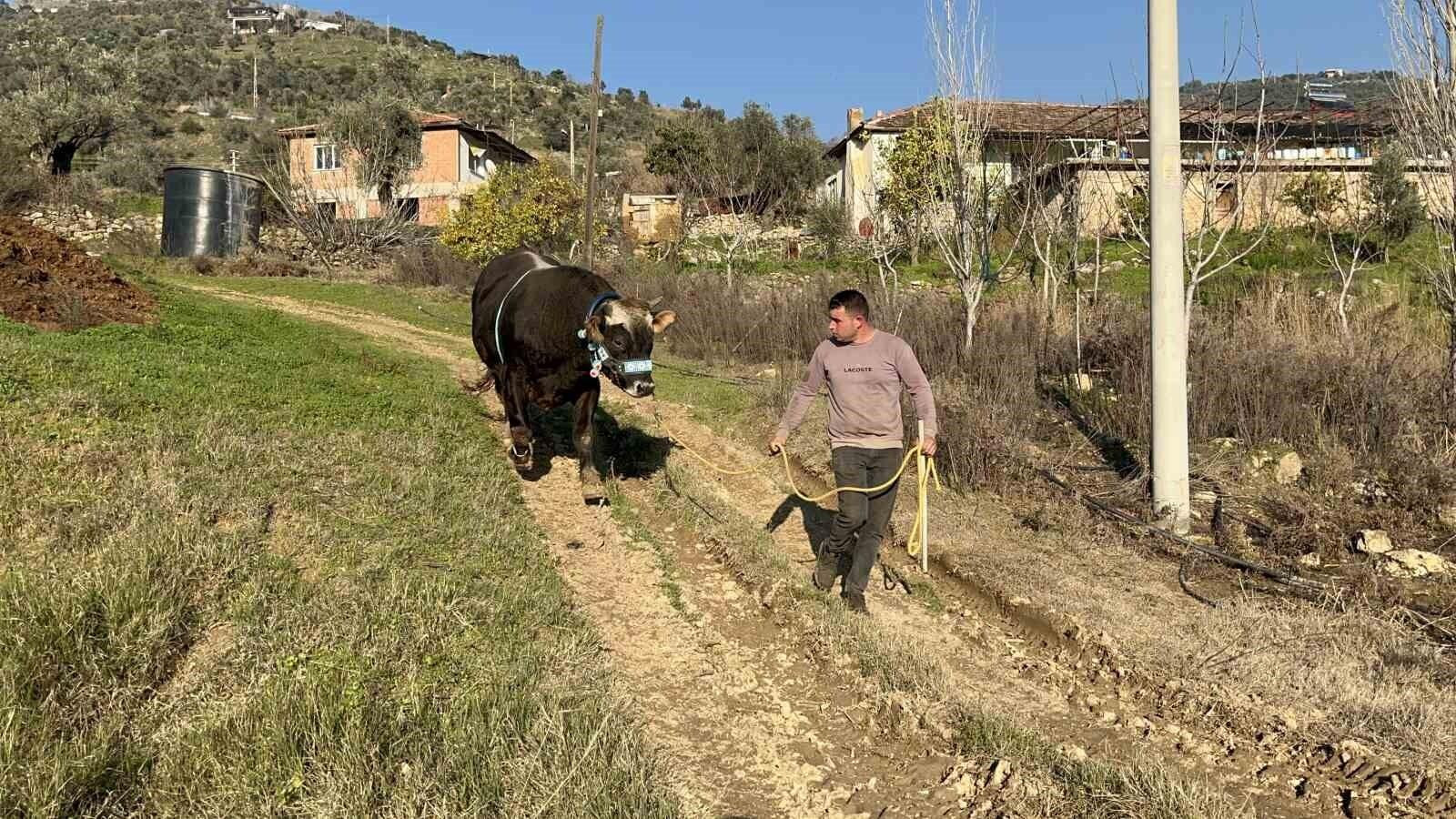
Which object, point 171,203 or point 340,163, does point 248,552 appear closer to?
point 171,203

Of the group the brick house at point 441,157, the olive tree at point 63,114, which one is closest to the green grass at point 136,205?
the olive tree at point 63,114

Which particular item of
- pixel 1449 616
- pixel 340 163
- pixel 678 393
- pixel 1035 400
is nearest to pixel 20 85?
pixel 340 163

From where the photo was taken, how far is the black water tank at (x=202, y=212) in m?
27.2

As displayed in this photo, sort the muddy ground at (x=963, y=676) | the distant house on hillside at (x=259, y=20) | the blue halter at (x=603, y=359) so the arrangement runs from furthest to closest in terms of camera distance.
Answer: the distant house on hillside at (x=259, y=20) < the blue halter at (x=603, y=359) < the muddy ground at (x=963, y=676)

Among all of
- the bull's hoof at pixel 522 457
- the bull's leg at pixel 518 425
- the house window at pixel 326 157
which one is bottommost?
the bull's hoof at pixel 522 457

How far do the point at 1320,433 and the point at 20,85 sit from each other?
232 ft

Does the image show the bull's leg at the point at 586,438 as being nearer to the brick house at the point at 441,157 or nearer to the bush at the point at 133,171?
the brick house at the point at 441,157

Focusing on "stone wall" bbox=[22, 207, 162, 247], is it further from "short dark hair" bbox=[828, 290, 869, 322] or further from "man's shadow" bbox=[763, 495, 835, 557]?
"short dark hair" bbox=[828, 290, 869, 322]

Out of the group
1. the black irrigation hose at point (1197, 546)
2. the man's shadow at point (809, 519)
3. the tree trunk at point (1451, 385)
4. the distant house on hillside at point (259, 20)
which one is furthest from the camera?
the distant house on hillside at point (259, 20)

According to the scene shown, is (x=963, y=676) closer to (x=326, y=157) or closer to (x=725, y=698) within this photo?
(x=725, y=698)

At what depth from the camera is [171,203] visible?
27438mm

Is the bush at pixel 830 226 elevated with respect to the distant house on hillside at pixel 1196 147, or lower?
elevated

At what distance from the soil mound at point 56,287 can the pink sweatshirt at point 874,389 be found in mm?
8129

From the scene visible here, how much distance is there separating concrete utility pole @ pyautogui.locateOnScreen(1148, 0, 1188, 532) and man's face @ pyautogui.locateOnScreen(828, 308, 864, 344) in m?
2.99
